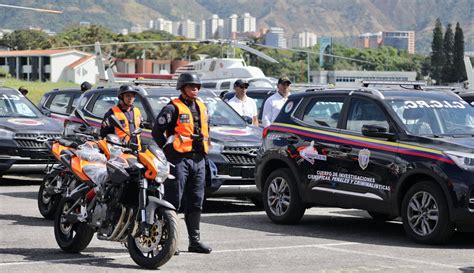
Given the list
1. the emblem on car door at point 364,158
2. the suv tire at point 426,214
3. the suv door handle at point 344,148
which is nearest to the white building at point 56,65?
the suv door handle at point 344,148

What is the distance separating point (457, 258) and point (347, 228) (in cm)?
281

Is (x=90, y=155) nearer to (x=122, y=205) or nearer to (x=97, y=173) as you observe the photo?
(x=97, y=173)

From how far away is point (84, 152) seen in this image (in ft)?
37.0

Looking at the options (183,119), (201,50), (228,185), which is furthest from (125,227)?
(201,50)

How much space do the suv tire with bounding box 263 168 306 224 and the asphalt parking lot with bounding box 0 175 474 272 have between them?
0.56 feet

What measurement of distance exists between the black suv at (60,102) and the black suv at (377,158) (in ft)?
29.3

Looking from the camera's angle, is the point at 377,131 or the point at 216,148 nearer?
the point at 377,131

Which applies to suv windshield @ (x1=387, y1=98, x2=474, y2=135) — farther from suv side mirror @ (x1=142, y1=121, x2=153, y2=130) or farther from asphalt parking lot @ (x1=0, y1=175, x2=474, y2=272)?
suv side mirror @ (x1=142, y1=121, x2=153, y2=130)

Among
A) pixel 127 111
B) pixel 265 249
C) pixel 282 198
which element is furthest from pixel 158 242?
pixel 282 198

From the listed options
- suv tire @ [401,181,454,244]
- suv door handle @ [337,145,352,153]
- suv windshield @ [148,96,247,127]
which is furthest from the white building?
suv tire @ [401,181,454,244]

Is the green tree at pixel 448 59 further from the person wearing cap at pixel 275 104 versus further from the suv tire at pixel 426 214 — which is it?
the suv tire at pixel 426 214

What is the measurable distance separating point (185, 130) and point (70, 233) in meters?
1.52

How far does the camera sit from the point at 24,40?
164750 mm

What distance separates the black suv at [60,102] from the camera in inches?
889
